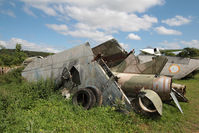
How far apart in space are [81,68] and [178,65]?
16.1 meters

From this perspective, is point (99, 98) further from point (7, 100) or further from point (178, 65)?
point (178, 65)

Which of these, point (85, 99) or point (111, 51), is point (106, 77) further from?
point (111, 51)

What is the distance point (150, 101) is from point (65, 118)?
2.78 meters

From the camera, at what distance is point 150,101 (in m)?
4.74

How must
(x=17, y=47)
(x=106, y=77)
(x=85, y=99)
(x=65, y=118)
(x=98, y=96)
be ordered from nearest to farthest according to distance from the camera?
(x=65, y=118), (x=98, y=96), (x=106, y=77), (x=85, y=99), (x=17, y=47)

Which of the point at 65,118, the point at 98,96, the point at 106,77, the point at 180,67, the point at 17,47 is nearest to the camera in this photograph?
the point at 65,118

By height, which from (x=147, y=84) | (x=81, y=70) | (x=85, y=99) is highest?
(x=81, y=70)

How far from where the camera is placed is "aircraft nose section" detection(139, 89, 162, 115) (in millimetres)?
4402

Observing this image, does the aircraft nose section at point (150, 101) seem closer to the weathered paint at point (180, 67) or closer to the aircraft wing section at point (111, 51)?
the aircraft wing section at point (111, 51)

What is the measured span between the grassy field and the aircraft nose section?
14.1 inches

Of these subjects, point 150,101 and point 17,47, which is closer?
point 150,101

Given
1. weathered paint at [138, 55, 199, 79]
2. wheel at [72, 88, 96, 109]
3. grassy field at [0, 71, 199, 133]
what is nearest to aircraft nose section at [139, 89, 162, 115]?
grassy field at [0, 71, 199, 133]

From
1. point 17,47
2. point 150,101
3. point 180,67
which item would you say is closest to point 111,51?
point 150,101

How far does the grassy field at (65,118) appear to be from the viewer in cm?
366
